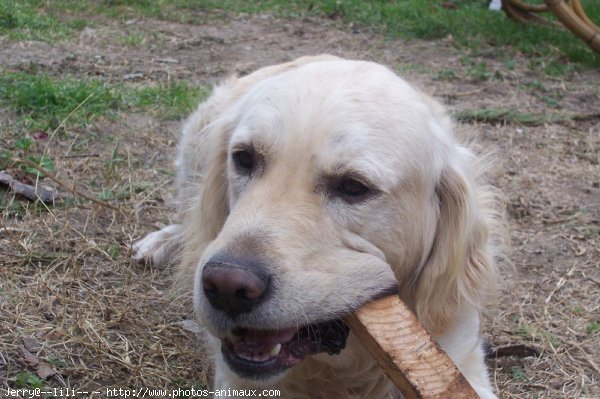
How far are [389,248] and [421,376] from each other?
1.93ft

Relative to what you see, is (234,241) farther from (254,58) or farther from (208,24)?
(208,24)

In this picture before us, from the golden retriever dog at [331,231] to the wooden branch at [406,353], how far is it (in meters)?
0.07

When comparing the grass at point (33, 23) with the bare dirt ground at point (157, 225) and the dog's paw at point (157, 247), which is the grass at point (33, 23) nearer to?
the bare dirt ground at point (157, 225)

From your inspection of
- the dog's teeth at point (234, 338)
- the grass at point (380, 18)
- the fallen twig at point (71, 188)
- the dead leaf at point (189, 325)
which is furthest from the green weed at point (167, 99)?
the dog's teeth at point (234, 338)

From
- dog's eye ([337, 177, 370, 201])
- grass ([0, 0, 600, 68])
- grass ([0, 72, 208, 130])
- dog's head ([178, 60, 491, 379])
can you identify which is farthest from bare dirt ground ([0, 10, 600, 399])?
dog's eye ([337, 177, 370, 201])

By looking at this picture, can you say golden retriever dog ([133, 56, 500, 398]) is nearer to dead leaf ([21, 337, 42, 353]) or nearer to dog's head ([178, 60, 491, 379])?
dog's head ([178, 60, 491, 379])

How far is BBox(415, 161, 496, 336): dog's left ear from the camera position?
2814 millimetres

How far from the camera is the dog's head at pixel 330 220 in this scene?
7.40 feet

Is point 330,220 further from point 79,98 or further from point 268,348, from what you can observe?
point 79,98

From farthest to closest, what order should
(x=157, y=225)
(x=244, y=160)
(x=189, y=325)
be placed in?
1. (x=157, y=225)
2. (x=189, y=325)
3. (x=244, y=160)

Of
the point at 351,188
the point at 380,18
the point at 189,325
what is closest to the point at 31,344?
the point at 189,325

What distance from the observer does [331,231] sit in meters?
2.44

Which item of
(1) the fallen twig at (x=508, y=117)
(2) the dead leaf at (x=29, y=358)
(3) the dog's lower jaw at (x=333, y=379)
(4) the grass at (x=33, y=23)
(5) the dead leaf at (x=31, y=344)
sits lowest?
(4) the grass at (x=33, y=23)

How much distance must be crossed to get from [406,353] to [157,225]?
8.13ft
